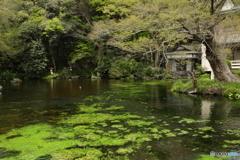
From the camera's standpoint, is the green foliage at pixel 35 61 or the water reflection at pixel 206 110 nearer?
the water reflection at pixel 206 110

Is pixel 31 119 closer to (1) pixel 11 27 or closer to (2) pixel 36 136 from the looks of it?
(2) pixel 36 136

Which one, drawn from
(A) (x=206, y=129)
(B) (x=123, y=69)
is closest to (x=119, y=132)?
(A) (x=206, y=129)

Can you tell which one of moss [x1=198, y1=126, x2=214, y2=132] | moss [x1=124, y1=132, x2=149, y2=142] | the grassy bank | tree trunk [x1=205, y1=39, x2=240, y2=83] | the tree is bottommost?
moss [x1=198, y1=126, x2=214, y2=132]

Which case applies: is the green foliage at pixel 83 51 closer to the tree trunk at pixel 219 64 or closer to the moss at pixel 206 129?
the tree trunk at pixel 219 64

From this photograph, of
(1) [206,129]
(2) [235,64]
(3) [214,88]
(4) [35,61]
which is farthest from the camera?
(4) [35,61]

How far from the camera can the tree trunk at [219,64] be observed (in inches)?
471

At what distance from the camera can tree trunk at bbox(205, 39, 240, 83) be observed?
471 inches

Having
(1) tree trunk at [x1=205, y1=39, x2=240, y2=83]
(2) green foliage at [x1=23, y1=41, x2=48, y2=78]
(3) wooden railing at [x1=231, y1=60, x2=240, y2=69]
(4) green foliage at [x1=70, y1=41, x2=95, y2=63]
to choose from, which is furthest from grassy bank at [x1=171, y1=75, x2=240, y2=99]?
(2) green foliage at [x1=23, y1=41, x2=48, y2=78]

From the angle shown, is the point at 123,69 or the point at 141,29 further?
the point at 123,69

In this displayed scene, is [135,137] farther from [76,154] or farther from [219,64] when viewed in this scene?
[219,64]

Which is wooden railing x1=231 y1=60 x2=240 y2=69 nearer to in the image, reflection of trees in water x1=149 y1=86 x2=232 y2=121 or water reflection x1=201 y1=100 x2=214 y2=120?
reflection of trees in water x1=149 y1=86 x2=232 y2=121

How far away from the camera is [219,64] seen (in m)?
12.5

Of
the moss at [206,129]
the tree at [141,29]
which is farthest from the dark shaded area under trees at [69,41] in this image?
the moss at [206,129]

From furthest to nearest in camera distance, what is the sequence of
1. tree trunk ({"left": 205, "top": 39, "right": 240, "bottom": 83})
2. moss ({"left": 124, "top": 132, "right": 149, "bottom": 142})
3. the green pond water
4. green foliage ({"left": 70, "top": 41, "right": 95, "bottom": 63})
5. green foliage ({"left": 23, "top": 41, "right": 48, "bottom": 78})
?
green foliage ({"left": 23, "top": 41, "right": 48, "bottom": 78}), green foliage ({"left": 70, "top": 41, "right": 95, "bottom": 63}), tree trunk ({"left": 205, "top": 39, "right": 240, "bottom": 83}), moss ({"left": 124, "top": 132, "right": 149, "bottom": 142}), the green pond water
